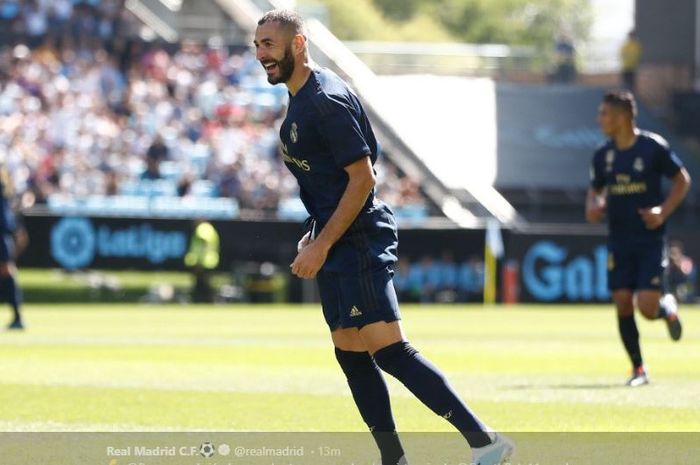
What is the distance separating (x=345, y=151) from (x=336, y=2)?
313ft

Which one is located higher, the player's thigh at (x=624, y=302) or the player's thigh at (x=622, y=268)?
the player's thigh at (x=622, y=268)

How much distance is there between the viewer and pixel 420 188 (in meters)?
38.7

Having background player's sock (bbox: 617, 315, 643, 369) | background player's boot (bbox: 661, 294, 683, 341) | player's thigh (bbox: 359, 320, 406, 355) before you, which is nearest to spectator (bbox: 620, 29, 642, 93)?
background player's boot (bbox: 661, 294, 683, 341)

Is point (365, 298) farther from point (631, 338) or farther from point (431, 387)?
point (631, 338)

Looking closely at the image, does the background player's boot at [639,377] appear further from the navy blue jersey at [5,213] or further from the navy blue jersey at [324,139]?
the navy blue jersey at [5,213]

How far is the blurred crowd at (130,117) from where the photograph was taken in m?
34.9

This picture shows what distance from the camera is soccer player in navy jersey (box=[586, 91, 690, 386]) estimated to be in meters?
13.7

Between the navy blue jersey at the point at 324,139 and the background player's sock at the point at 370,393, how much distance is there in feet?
2.25

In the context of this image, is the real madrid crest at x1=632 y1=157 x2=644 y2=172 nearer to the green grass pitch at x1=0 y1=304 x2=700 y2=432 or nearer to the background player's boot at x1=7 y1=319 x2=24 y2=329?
the green grass pitch at x1=0 y1=304 x2=700 y2=432

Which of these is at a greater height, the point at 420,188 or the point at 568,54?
the point at 568,54

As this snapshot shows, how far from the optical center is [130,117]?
37.4 meters

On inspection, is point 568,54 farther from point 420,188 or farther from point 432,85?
point 420,188
